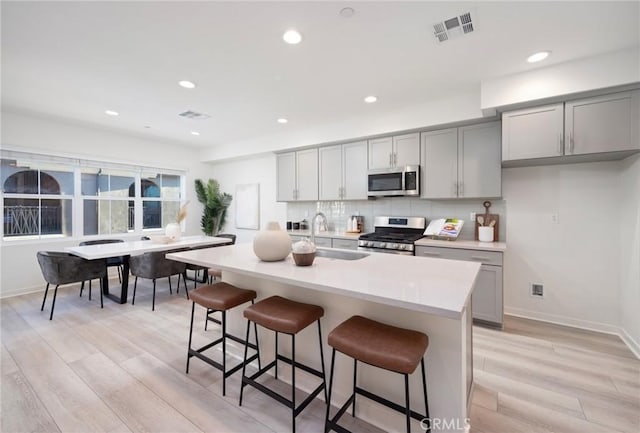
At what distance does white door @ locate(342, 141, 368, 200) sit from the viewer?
4082 mm

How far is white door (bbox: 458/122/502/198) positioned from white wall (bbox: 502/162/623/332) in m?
0.30

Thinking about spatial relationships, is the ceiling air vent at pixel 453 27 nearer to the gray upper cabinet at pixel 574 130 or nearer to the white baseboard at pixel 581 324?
the gray upper cabinet at pixel 574 130

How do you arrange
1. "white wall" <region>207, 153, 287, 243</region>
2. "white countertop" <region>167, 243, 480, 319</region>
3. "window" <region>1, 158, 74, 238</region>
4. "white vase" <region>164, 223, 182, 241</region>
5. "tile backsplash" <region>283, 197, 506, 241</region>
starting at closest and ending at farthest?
"white countertop" <region>167, 243, 480, 319</region> < "tile backsplash" <region>283, 197, 506, 241</region> < "window" <region>1, 158, 74, 238</region> < "white vase" <region>164, 223, 182, 241</region> < "white wall" <region>207, 153, 287, 243</region>

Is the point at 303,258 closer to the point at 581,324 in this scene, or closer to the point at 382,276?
the point at 382,276

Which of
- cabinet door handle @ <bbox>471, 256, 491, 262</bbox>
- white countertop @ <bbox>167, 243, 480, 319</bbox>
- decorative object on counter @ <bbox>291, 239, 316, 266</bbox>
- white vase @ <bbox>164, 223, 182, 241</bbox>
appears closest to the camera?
white countertop @ <bbox>167, 243, 480, 319</bbox>

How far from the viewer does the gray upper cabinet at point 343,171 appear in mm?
4102

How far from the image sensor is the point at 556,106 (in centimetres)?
264

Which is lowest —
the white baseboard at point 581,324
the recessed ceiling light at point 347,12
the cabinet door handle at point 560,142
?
the white baseboard at point 581,324

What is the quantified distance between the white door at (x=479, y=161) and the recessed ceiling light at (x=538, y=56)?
771 mm

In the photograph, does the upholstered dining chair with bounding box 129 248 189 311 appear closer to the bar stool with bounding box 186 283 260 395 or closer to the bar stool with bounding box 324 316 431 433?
the bar stool with bounding box 186 283 260 395

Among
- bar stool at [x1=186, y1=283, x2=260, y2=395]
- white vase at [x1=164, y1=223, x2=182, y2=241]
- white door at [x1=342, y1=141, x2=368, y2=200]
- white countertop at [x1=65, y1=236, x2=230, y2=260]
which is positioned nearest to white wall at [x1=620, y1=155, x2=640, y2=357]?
white door at [x1=342, y1=141, x2=368, y2=200]

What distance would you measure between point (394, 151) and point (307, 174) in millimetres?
1524

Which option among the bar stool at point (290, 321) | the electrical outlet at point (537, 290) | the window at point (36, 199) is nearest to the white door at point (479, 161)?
the electrical outlet at point (537, 290)

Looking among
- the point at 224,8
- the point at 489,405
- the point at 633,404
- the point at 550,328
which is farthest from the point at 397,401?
the point at 224,8
